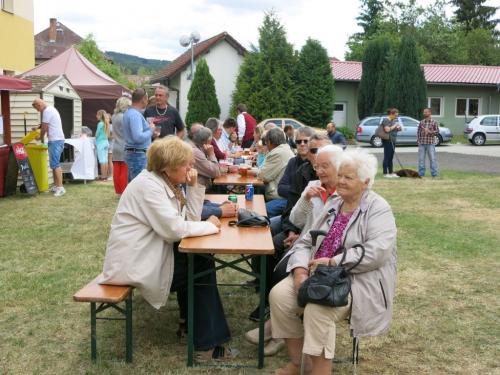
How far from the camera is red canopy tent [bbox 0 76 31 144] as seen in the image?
30.3 feet

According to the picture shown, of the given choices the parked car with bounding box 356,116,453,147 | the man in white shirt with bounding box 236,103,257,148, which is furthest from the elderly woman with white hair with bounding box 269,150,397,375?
the parked car with bounding box 356,116,453,147

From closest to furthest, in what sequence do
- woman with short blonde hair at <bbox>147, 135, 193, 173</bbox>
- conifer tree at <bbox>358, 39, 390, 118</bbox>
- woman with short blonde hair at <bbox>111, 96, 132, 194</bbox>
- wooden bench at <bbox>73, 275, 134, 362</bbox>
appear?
wooden bench at <bbox>73, 275, 134, 362</bbox> → woman with short blonde hair at <bbox>147, 135, 193, 173</bbox> → woman with short blonde hair at <bbox>111, 96, 132, 194</bbox> → conifer tree at <bbox>358, 39, 390, 118</bbox>

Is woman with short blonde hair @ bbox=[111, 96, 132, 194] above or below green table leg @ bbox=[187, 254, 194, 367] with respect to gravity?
above

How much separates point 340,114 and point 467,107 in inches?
291

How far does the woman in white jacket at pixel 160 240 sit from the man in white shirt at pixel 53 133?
24.4ft

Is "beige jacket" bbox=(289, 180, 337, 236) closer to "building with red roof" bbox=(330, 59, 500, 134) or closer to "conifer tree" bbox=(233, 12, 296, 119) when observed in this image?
"conifer tree" bbox=(233, 12, 296, 119)

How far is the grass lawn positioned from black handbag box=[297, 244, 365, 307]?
0.81 metres

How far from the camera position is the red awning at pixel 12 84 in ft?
30.0

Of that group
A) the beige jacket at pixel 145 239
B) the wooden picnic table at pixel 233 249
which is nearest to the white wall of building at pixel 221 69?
the wooden picnic table at pixel 233 249

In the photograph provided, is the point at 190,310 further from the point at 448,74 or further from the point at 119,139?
the point at 448,74

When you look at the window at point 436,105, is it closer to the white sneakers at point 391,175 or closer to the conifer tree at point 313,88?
the conifer tree at point 313,88

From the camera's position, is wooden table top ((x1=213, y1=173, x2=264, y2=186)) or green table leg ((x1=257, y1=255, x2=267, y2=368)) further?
wooden table top ((x1=213, y1=173, x2=264, y2=186))

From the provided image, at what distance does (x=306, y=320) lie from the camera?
3.19 meters

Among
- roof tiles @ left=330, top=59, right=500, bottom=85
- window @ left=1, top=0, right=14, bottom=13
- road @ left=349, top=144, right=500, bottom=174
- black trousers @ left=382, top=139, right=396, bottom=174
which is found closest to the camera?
black trousers @ left=382, top=139, right=396, bottom=174
